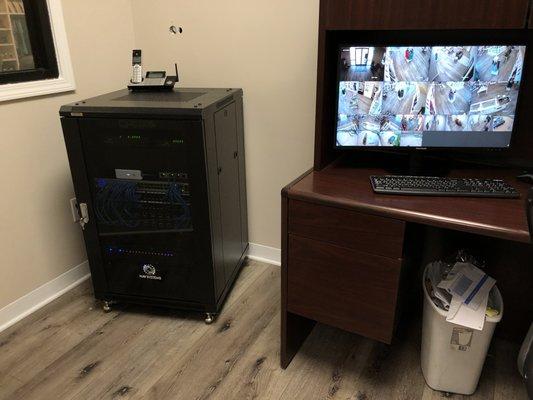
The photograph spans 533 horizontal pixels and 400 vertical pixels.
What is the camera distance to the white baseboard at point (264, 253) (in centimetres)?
233

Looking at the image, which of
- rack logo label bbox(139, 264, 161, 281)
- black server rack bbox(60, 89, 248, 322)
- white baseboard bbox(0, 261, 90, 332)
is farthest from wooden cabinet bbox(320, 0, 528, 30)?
white baseboard bbox(0, 261, 90, 332)

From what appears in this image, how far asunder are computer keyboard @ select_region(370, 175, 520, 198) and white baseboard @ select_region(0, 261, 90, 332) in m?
1.59

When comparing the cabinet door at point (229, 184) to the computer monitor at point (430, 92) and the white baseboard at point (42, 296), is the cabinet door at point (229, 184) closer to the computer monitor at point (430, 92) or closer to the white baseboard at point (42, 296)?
the computer monitor at point (430, 92)

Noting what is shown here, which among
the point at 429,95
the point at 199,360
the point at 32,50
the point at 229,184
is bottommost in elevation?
the point at 199,360

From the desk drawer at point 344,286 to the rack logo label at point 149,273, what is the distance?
25.6 inches

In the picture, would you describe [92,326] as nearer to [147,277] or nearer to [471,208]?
[147,277]

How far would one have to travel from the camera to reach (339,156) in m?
1.71

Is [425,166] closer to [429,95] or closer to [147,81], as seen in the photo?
[429,95]

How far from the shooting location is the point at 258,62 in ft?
6.56

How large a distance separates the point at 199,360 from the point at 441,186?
3.66ft

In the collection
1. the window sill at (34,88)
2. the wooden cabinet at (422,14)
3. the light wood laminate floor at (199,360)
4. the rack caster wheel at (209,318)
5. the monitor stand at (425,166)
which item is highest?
the wooden cabinet at (422,14)

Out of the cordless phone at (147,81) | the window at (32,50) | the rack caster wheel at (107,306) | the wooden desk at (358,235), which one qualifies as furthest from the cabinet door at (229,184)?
the window at (32,50)

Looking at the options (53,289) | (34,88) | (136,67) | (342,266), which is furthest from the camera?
(53,289)

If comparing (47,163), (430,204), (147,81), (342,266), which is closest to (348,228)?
(342,266)
